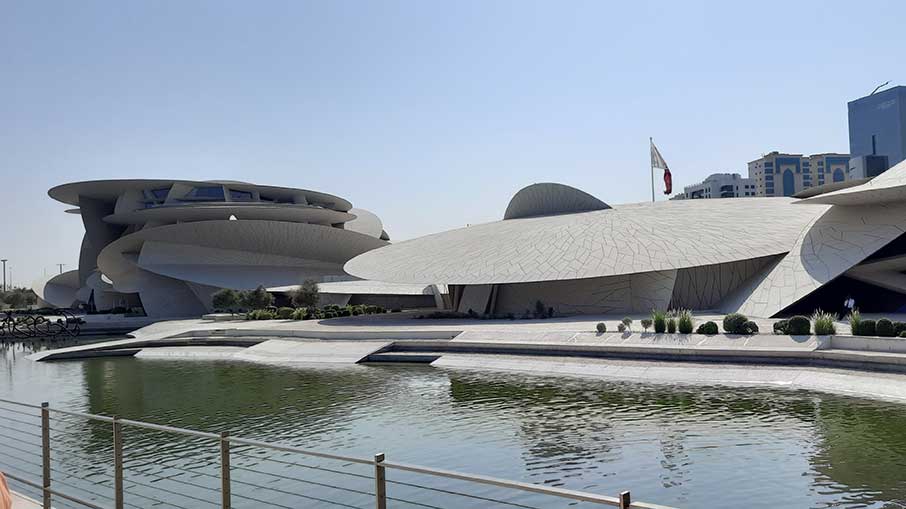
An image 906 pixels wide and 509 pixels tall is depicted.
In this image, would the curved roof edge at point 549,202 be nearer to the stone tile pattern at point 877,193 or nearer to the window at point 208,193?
the stone tile pattern at point 877,193

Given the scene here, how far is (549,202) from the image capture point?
33625 millimetres

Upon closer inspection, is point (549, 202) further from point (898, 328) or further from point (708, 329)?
point (898, 328)

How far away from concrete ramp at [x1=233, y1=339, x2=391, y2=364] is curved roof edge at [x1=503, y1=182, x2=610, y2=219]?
1430cm

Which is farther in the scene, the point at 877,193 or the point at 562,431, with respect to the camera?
the point at 877,193

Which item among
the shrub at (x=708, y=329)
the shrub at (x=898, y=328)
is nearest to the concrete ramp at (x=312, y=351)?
the shrub at (x=708, y=329)

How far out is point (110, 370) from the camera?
21.4m

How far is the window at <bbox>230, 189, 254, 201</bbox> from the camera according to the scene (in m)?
49.8

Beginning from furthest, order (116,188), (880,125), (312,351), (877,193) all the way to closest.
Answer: (880,125), (116,188), (312,351), (877,193)

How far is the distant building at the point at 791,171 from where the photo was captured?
113 m

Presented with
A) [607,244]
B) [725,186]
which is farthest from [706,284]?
[725,186]

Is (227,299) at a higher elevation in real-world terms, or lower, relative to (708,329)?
higher

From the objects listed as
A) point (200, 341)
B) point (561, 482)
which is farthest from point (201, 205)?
point (561, 482)

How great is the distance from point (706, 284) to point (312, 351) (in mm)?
13432

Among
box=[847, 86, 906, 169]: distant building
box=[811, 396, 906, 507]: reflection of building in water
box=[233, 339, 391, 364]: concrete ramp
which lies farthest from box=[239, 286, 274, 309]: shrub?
→ box=[847, 86, 906, 169]: distant building
